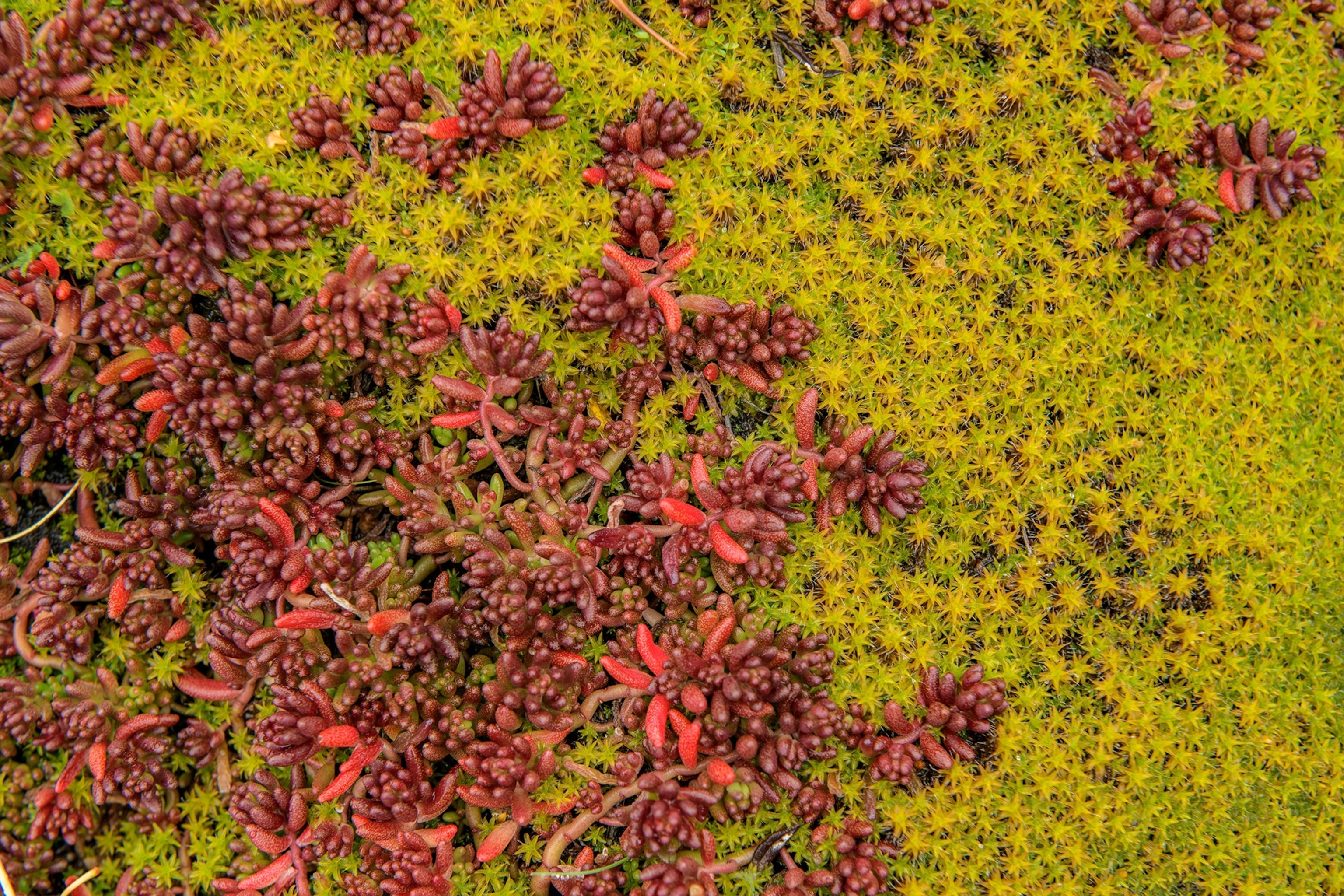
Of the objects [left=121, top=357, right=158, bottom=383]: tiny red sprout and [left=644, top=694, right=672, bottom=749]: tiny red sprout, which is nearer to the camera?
[left=644, top=694, right=672, bottom=749]: tiny red sprout

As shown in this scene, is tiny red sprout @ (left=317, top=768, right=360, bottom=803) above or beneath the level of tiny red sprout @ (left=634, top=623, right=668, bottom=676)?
beneath

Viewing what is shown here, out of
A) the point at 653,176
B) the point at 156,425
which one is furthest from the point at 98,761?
the point at 653,176

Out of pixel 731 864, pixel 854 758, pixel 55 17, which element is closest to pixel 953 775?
pixel 854 758

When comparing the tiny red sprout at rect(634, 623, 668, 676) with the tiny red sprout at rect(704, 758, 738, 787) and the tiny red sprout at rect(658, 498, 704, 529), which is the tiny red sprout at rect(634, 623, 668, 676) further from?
the tiny red sprout at rect(704, 758, 738, 787)

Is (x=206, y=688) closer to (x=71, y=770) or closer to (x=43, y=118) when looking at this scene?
(x=71, y=770)

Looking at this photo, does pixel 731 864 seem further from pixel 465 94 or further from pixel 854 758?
pixel 465 94

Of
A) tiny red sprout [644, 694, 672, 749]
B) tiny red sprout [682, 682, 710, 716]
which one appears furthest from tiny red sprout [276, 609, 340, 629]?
tiny red sprout [682, 682, 710, 716]

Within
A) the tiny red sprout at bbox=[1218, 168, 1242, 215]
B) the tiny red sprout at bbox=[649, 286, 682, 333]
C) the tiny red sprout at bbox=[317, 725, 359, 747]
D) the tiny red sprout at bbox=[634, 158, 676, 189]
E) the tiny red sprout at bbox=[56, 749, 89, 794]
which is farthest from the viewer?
the tiny red sprout at bbox=[1218, 168, 1242, 215]
